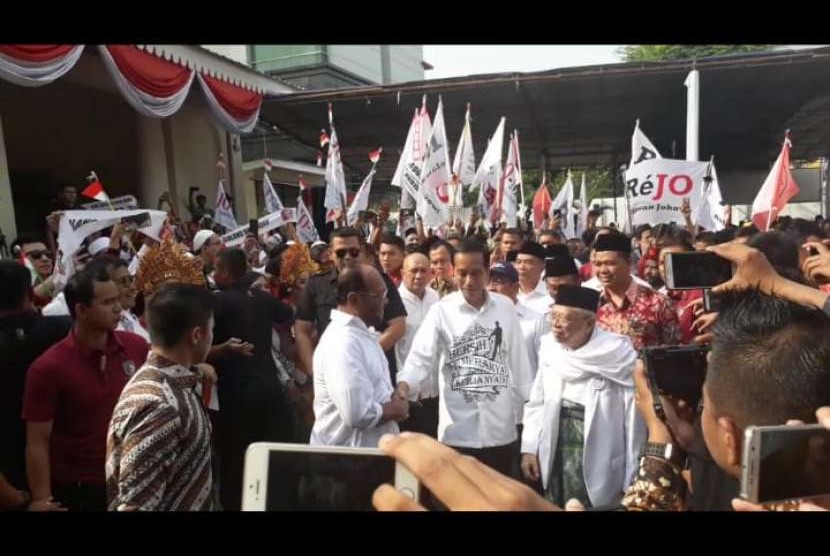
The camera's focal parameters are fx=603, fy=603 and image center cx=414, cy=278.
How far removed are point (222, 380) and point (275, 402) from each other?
1.07 ft

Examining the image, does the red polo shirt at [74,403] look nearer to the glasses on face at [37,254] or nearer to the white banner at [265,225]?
the glasses on face at [37,254]

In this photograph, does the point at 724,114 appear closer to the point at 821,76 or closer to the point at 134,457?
the point at 821,76

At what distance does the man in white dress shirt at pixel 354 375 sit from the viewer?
2346 millimetres

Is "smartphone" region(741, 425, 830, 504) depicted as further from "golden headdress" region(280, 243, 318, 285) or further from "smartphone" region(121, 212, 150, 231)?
"smartphone" region(121, 212, 150, 231)

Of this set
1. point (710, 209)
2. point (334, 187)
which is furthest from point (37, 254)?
point (710, 209)

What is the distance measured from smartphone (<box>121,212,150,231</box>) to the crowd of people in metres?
0.13

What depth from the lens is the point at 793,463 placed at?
0.87 metres

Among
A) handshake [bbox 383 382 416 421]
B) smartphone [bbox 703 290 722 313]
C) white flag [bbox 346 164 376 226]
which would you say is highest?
white flag [bbox 346 164 376 226]

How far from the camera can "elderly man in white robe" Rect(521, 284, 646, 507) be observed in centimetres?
252

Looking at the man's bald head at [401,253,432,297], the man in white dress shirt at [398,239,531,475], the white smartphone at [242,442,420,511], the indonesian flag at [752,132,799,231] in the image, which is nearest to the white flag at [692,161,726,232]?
the indonesian flag at [752,132,799,231]

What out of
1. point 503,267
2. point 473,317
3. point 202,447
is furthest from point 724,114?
point 202,447

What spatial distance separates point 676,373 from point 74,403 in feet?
6.80

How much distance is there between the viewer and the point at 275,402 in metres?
3.49

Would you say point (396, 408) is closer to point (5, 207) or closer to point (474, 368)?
point (474, 368)
